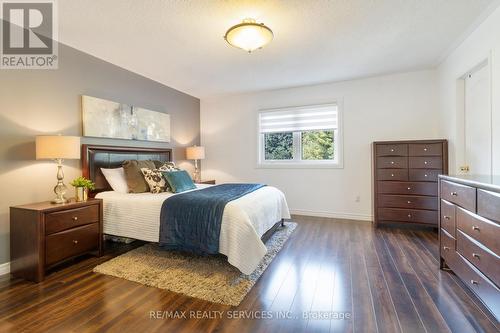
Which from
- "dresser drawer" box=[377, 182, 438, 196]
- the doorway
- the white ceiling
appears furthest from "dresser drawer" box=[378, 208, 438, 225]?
the white ceiling

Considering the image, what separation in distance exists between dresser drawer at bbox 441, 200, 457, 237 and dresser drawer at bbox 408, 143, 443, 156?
4.66 feet

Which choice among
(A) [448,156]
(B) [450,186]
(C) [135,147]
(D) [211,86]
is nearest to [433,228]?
(A) [448,156]

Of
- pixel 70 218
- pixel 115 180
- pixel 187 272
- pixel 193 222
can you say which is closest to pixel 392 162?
pixel 193 222

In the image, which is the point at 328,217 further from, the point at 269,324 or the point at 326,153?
the point at 269,324

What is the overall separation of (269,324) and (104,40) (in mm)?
3266

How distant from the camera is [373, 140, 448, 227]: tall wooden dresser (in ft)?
11.1

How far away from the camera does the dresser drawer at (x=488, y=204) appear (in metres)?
1.45

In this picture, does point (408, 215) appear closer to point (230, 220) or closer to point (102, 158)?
point (230, 220)

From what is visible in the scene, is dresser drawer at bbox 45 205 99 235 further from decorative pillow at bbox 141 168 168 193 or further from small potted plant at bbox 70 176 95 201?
decorative pillow at bbox 141 168 168 193

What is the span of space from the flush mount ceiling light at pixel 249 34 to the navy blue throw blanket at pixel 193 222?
154 cm

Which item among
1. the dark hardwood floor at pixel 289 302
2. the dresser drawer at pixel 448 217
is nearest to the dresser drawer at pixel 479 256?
the dresser drawer at pixel 448 217

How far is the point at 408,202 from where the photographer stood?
3.55 metres

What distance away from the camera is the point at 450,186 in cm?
210

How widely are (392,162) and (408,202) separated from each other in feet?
2.04
